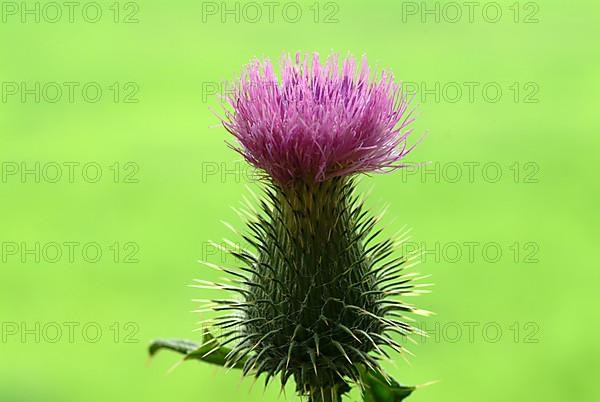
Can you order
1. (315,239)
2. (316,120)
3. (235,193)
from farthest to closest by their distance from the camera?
(235,193) → (315,239) → (316,120)

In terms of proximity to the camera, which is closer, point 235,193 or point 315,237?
point 315,237

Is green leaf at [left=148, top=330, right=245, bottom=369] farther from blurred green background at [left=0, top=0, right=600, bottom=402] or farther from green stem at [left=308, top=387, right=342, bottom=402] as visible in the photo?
blurred green background at [left=0, top=0, right=600, bottom=402]

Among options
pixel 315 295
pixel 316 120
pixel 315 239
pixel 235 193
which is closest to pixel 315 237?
pixel 315 239

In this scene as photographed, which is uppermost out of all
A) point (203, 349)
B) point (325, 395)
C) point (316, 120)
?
point (316, 120)

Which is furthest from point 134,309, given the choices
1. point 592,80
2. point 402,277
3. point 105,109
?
point 592,80

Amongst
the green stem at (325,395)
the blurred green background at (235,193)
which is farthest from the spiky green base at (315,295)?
the blurred green background at (235,193)

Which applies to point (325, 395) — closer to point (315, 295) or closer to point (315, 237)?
point (315, 295)

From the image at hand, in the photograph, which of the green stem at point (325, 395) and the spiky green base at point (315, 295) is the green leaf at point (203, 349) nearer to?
the spiky green base at point (315, 295)
